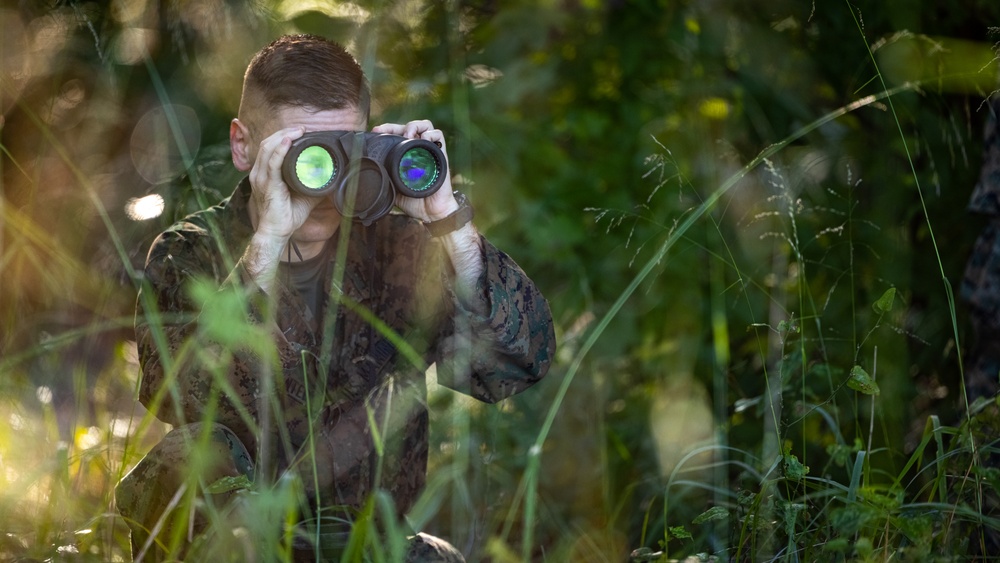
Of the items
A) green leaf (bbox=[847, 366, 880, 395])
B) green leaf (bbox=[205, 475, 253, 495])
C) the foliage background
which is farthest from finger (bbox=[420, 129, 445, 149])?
green leaf (bbox=[847, 366, 880, 395])

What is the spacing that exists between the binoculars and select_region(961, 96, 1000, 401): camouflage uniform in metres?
1.45

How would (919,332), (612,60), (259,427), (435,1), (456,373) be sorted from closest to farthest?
(259,427) → (456,373) → (919,332) → (435,1) → (612,60)

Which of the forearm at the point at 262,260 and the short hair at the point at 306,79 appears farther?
the short hair at the point at 306,79

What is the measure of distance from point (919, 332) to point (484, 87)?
136 centimetres

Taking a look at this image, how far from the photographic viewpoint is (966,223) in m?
2.65

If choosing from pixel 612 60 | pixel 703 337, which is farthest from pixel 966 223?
pixel 612 60

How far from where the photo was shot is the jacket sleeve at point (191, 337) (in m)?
1.75

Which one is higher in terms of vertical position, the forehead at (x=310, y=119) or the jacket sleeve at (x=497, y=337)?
the forehead at (x=310, y=119)

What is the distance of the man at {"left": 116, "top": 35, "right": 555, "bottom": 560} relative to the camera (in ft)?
5.90

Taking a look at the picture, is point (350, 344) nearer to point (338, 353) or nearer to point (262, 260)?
point (338, 353)

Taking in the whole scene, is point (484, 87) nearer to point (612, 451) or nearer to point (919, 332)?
point (612, 451)

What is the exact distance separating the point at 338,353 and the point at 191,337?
46cm

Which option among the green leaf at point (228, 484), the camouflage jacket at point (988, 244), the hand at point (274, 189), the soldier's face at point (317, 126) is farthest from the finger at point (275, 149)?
the camouflage jacket at point (988, 244)

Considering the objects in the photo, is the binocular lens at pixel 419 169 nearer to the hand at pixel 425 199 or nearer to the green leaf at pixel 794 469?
the hand at pixel 425 199
